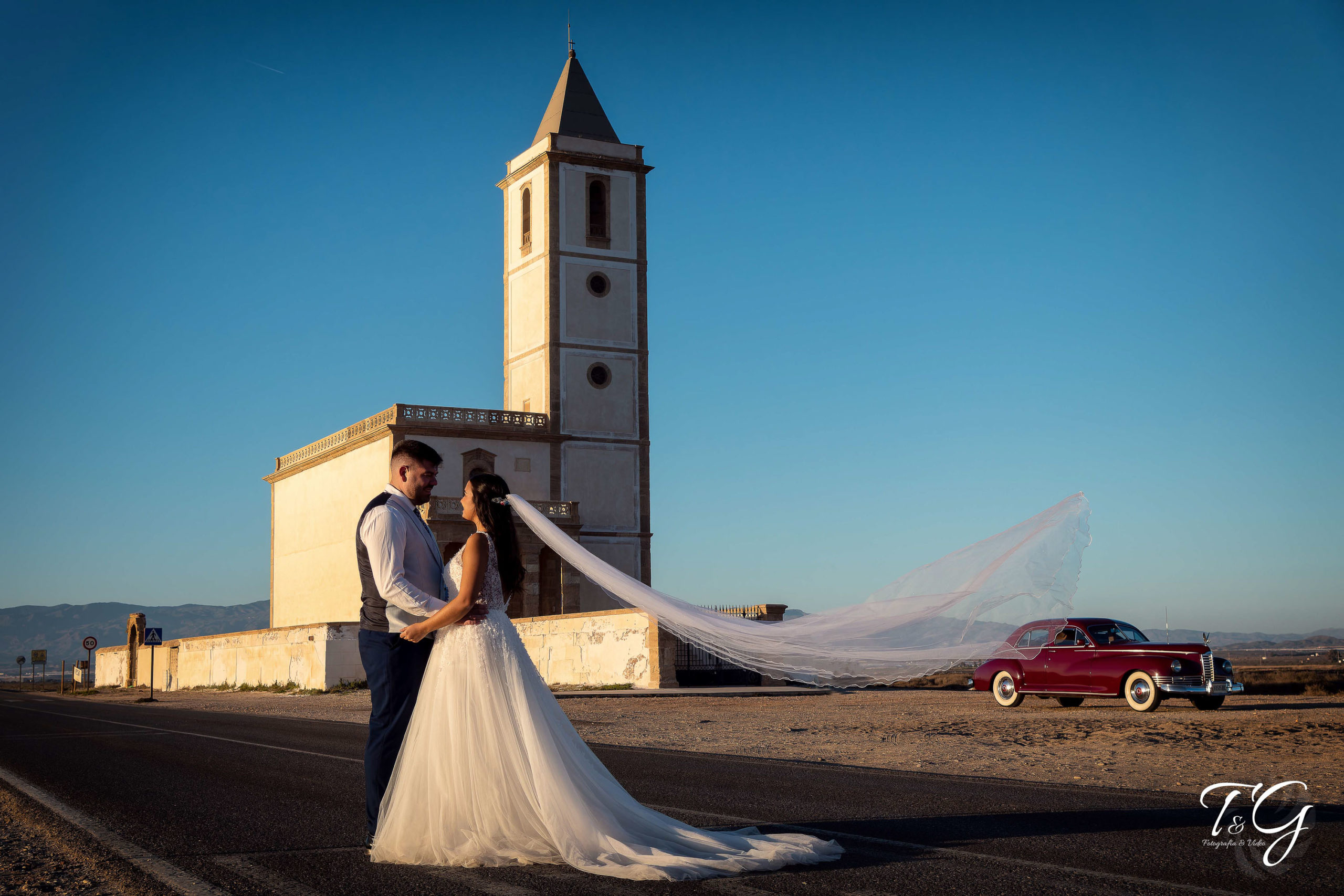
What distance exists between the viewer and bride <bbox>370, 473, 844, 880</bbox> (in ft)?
20.1

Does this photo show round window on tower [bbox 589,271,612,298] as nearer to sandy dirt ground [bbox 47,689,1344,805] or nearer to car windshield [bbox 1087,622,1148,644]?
sandy dirt ground [bbox 47,689,1344,805]

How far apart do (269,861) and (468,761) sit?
1.16 meters

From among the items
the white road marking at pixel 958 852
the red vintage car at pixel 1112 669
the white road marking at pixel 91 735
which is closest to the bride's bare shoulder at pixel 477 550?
the white road marking at pixel 958 852

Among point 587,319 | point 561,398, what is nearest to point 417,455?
point 561,398

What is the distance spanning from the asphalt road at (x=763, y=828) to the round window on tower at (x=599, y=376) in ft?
124

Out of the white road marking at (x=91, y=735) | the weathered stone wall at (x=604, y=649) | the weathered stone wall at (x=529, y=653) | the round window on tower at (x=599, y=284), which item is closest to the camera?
the white road marking at (x=91, y=735)

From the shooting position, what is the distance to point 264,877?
5863 millimetres

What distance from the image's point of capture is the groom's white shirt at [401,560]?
6480 millimetres

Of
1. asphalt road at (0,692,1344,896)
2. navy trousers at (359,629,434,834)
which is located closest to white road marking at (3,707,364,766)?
asphalt road at (0,692,1344,896)

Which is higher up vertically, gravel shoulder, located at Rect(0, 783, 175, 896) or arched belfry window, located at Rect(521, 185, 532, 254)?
arched belfry window, located at Rect(521, 185, 532, 254)

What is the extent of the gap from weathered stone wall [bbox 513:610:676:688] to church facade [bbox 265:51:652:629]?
42.4 ft

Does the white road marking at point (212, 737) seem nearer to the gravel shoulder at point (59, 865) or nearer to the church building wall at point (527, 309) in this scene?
the gravel shoulder at point (59, 865)

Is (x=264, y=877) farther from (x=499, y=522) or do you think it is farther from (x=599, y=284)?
(x=599, y=284)

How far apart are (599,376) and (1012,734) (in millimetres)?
36962
